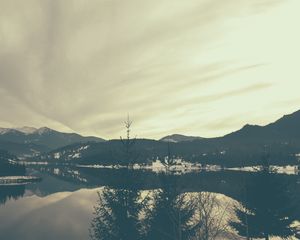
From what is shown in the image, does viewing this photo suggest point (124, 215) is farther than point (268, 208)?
Yes

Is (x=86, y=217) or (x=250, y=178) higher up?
(x=250, y=178)

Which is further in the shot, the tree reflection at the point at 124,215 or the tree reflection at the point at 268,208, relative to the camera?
the tree reflection at the point at 124,215

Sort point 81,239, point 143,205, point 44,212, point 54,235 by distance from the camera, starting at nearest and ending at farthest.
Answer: point 143,205 < point 81,239 < point 54,235 < point 44,212

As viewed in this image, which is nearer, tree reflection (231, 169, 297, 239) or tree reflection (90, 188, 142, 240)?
tree reflection (231, 169, 297, 239)

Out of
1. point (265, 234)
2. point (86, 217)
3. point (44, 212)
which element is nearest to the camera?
point (265, 234)

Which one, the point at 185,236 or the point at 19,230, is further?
the point at 19,230

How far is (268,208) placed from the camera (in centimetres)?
3072

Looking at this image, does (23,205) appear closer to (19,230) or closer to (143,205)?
(19,230)

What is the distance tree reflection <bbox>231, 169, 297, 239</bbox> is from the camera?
99.0 feet

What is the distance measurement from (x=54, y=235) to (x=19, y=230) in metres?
9.95

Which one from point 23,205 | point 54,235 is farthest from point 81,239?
point 23,205

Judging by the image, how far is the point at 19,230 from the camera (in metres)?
70.8

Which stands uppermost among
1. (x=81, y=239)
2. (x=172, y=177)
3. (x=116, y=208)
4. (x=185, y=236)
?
(x=172, y=177)

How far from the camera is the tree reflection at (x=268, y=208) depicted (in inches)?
1188
